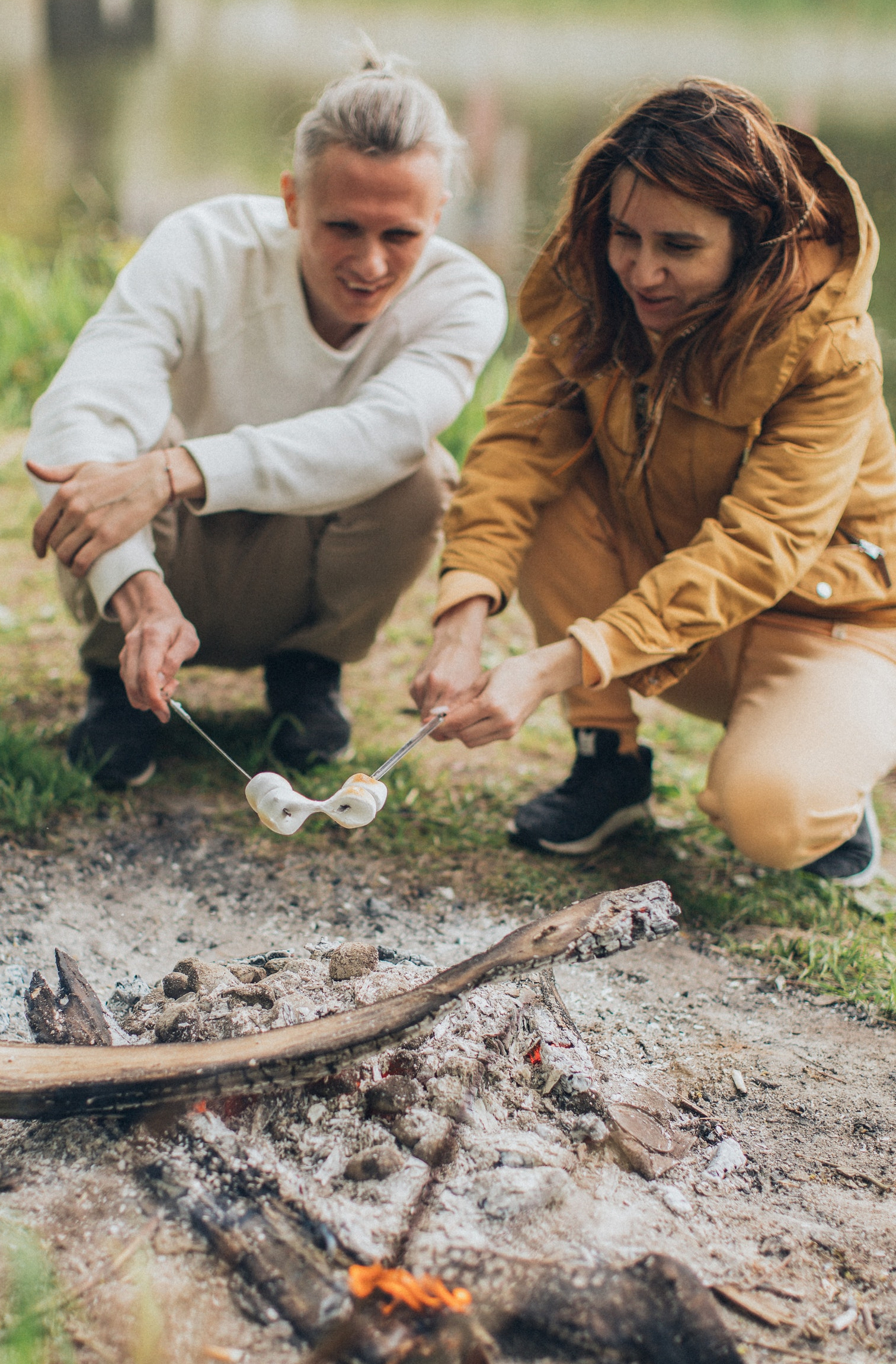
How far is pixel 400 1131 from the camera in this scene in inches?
56.2

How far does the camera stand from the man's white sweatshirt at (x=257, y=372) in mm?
2186

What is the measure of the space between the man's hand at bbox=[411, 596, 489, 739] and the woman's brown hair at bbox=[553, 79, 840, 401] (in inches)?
22.1

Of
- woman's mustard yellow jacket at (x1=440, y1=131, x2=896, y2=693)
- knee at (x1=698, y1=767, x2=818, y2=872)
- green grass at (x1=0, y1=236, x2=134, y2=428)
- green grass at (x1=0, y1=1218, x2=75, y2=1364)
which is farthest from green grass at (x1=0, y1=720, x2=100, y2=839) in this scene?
green grass at (x1=0, y1=236, x2=134, y2=428)

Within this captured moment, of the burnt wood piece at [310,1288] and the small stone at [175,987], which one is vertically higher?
the burnt wood piece at [310,1288]

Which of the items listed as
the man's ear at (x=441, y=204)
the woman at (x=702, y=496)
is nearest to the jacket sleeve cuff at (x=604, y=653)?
the woman at (x=702, y=496)

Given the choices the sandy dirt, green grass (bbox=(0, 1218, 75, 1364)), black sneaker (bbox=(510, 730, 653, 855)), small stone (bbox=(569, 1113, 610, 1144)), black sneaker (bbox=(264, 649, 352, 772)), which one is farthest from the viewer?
black sneaker (bbox=(264, 649, 352, 772))

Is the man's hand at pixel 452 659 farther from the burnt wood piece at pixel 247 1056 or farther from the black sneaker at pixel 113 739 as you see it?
the black sneaker at pixel 113 739

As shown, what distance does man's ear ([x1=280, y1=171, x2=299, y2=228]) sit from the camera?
2.31 metres

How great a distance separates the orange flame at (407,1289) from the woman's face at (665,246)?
154cm

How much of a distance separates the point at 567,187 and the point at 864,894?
5.00 ft

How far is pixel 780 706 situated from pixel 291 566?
1.13 metres

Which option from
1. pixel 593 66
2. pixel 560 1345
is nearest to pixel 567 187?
pixel 560 1345

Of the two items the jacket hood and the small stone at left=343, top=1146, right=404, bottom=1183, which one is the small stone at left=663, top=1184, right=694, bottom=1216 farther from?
the jacket hood

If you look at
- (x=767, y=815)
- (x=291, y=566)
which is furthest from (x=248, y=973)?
(x=291, y=566)
